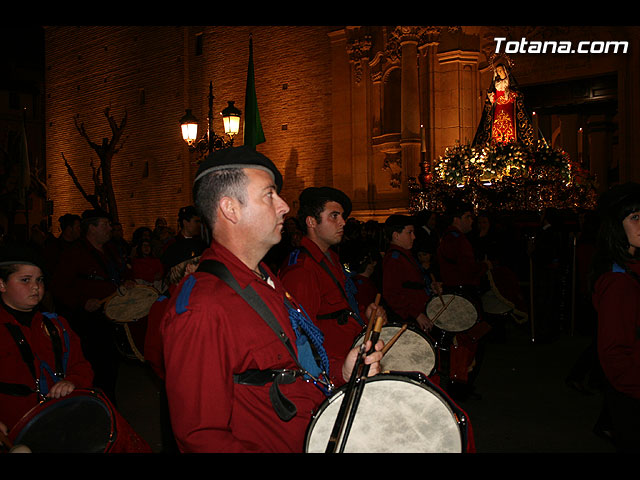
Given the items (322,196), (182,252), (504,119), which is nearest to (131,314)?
(182,252)

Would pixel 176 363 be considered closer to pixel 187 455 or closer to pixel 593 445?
pixel 187 455

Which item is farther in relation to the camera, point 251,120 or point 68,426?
point 251,120

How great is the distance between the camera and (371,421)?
226 cm

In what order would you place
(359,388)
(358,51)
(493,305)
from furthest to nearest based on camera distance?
(358,51) → (493,305) → (359,388)

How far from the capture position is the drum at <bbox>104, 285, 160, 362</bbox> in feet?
22.7

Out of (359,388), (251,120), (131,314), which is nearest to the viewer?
(359,388)

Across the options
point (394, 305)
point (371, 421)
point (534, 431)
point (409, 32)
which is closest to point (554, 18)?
point (394, 305)

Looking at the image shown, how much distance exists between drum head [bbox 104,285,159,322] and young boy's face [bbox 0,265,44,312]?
274 cm

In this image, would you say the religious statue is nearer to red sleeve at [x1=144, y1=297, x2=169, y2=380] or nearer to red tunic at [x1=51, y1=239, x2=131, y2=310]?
red tunic at [x1=51, y1=239, x2=131, y2=310]

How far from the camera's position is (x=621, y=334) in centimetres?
324

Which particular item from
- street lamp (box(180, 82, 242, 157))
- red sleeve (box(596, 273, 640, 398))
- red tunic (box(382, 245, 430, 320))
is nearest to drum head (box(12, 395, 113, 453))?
red sleeve (box(596, 273, 640, 398))

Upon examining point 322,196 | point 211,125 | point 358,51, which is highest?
point 358,51

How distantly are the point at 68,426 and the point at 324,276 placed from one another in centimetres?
183

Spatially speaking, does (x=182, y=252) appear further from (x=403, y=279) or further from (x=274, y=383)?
(x=274, y=383)
